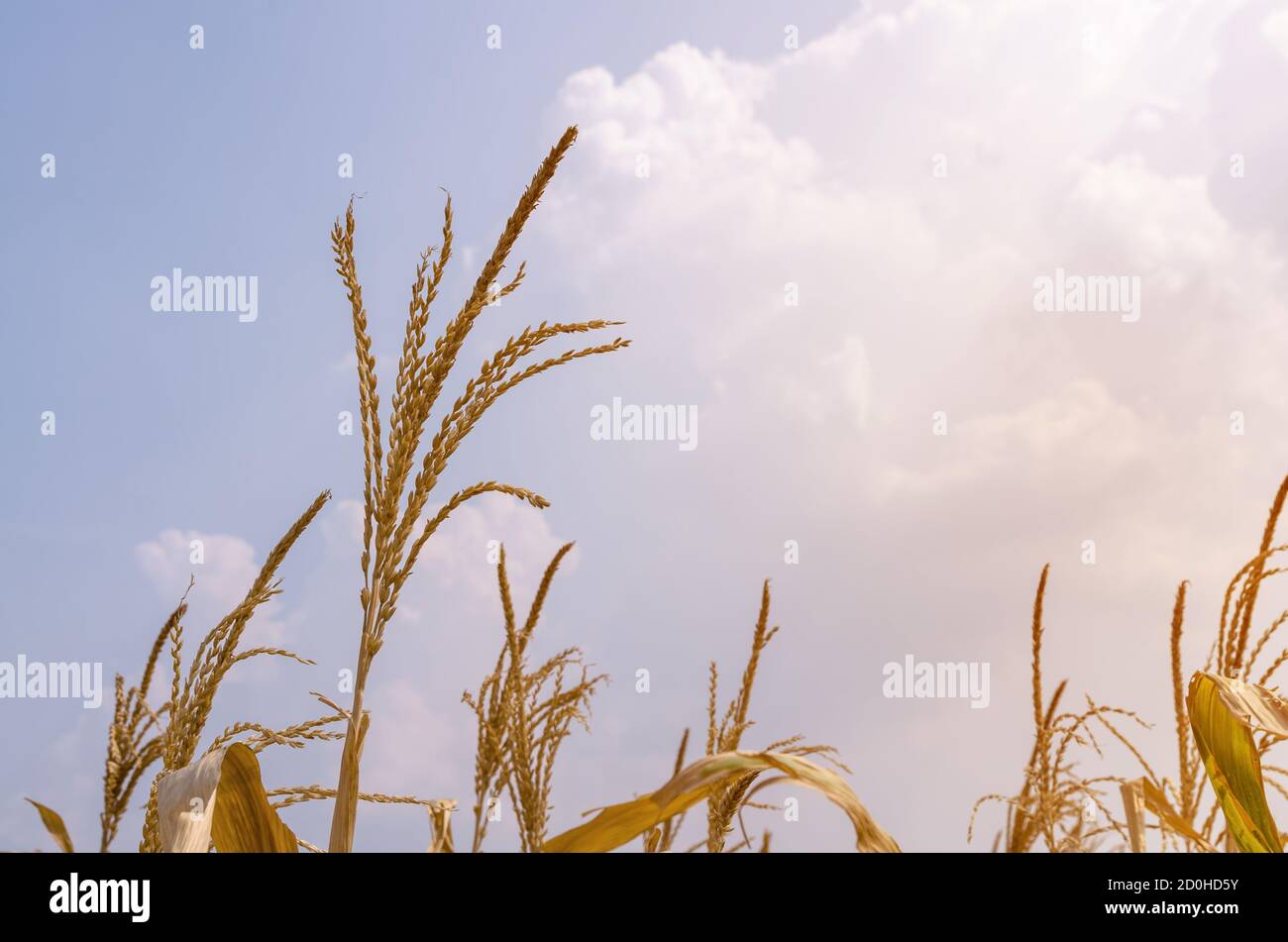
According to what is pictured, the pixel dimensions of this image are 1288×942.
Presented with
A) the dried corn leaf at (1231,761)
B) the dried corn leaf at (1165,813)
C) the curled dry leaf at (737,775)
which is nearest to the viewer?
the curled dry leaf at (737,775)

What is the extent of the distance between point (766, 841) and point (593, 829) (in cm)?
242

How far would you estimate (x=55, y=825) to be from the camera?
5.98 ft

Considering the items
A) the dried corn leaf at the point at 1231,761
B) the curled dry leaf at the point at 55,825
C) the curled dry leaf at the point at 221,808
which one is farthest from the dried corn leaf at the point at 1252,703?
the curled dry leaf at the point at 55,825

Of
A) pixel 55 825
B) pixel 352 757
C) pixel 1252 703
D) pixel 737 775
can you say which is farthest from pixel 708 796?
pixel 55 825

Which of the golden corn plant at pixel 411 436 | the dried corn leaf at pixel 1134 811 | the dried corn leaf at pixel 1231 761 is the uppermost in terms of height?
the golden corn plant at pixel 411 436

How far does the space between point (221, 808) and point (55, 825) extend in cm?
92

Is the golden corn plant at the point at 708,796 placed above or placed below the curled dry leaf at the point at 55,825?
above

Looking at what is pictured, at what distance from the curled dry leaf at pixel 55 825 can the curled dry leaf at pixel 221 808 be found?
2.55 feet

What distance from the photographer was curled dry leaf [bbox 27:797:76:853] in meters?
1.76

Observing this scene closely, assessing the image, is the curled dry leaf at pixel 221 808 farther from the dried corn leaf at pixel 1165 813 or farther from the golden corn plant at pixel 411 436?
the dried corn leaf at pixel 1165 813

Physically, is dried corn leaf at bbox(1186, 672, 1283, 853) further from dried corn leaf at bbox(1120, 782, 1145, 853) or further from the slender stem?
the slender stem

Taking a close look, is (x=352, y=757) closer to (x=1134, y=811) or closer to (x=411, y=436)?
(x=411, y=436)

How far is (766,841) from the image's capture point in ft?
10.6

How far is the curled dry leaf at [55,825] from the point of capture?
5.77 feet
